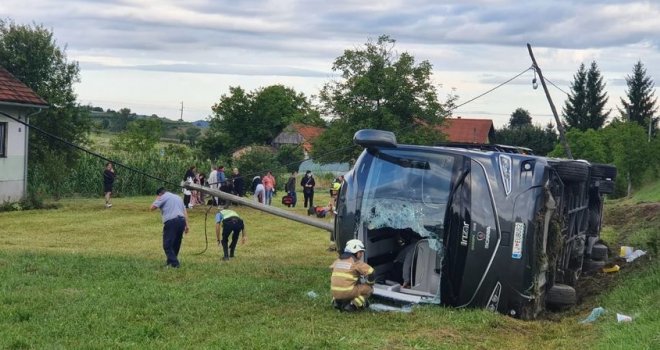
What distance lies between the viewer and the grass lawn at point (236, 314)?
846 cm

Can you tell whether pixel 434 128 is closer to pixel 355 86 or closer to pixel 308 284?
pixel 355 86

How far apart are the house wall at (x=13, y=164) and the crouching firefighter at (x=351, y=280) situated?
70.0 ft

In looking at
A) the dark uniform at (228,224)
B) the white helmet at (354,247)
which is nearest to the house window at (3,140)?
the dark uniform at (228,224)

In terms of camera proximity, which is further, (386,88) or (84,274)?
(386,88)

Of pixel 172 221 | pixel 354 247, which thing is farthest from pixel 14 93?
pixel 354 247

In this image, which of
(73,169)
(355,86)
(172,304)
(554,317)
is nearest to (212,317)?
(172,304)

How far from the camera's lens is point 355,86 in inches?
1214

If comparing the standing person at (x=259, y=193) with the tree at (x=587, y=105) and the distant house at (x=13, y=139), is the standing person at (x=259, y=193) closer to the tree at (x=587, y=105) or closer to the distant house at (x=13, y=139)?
the distant house at (x=13, y=139)

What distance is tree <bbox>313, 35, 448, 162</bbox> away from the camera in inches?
1209

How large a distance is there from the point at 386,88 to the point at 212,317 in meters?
21.8

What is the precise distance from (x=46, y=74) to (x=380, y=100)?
55.2 feet

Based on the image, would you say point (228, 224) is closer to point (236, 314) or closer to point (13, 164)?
point (236, 314)

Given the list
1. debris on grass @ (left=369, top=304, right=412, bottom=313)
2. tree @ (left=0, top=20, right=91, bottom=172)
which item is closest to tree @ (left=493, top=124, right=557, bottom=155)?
tree @ (left=0, top=20, right=91, bottom=172)

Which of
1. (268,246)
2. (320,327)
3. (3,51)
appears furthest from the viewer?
(3,51)
